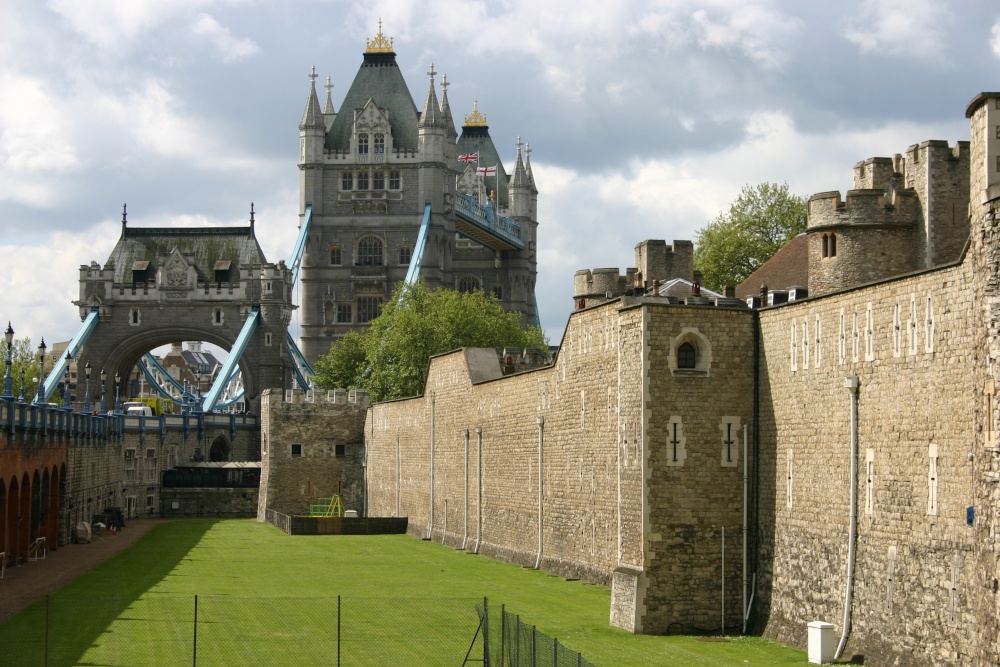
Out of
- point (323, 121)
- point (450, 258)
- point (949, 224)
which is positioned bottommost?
point (949, 224)

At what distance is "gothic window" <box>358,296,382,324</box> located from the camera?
125 meters

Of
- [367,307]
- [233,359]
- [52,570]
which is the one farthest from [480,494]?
[367,307]

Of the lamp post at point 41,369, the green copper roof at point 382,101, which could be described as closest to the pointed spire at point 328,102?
the green copper roof at point 382,101

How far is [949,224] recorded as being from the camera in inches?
1508

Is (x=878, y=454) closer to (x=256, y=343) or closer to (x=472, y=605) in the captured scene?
(x=472, y=605)

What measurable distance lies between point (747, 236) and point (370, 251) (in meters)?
56.9

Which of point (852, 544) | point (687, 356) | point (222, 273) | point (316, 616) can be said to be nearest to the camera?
point (852, 544)

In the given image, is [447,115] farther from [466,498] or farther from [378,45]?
[466,498]

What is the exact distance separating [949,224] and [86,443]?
107ft

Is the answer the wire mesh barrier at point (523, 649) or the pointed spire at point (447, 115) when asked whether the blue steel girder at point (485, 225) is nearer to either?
the pointed spire at point (447, 115)

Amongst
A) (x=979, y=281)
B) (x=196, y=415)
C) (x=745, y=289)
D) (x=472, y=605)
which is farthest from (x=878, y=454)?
(x=196, y=415)

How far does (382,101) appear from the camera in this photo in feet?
425

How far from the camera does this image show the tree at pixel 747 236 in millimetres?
70938

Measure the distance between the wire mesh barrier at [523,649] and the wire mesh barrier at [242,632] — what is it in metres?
0.24
